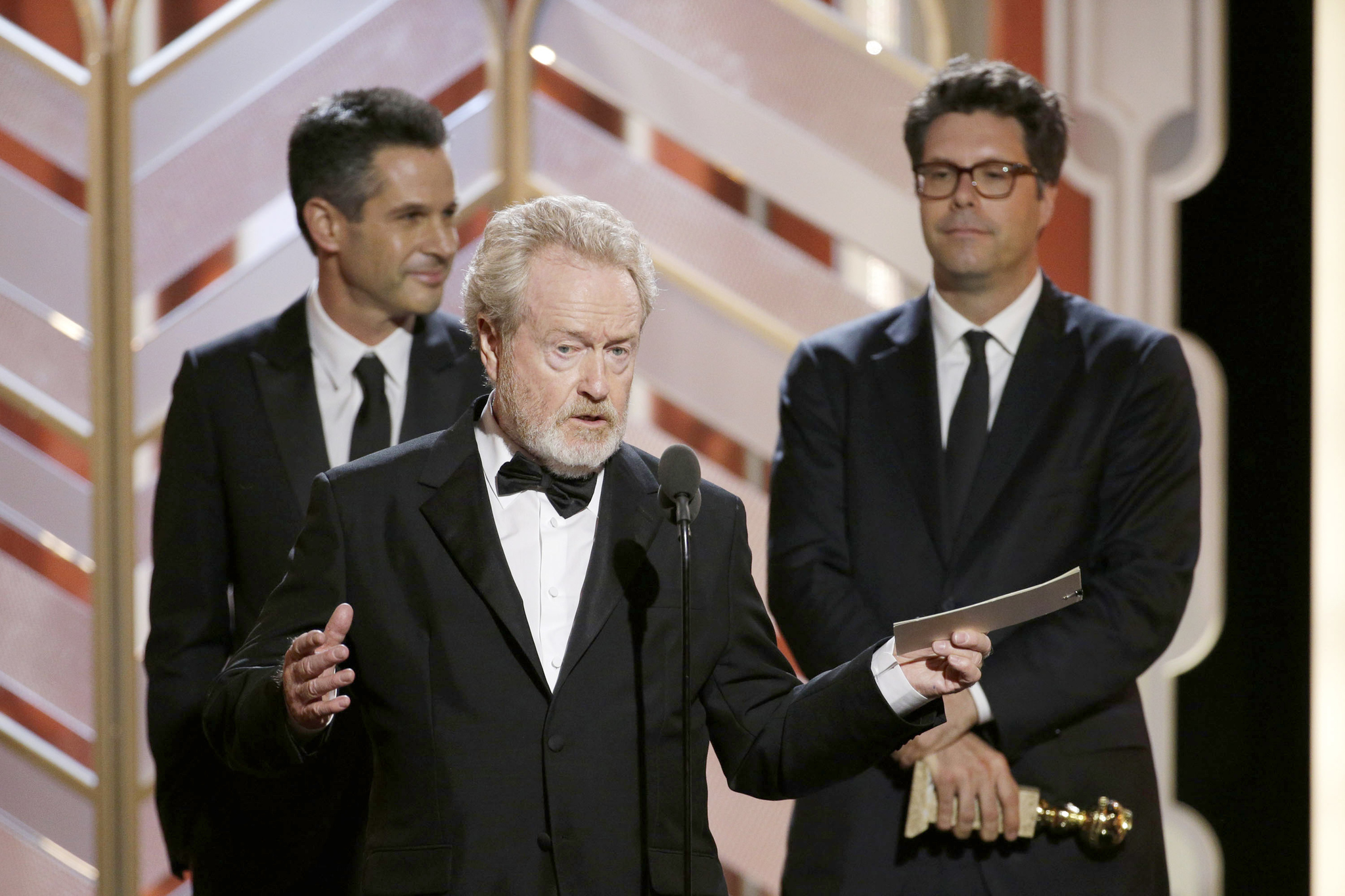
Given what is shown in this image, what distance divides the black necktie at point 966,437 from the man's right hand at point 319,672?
133 cm

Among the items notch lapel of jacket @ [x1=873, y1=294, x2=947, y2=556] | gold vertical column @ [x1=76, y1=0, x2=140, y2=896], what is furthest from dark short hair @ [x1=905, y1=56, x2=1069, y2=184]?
gold vertical column @ [x1=76, y1=0, x2=140, y2=896]

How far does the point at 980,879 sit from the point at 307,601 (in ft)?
4.58

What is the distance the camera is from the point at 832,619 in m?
2.79

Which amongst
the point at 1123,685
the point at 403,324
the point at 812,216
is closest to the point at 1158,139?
the point at 812,216

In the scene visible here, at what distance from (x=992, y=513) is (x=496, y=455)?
3.53ft

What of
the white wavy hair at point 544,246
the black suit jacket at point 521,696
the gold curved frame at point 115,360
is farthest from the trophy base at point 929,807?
the gold curved frame at point 115,360

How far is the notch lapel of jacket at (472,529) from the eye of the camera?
2.07m

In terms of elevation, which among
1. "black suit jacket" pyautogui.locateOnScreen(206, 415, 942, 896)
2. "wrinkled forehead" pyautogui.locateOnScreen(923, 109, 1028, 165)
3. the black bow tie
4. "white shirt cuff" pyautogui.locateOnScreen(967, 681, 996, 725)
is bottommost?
"white shirt cuff" pyautogui.locateOnScreen(967, 681, 996, 725)

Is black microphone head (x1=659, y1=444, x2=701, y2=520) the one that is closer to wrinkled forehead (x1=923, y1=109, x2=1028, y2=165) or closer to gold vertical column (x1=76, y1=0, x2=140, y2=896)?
wrinkled forehead (x1=923, y1=109, x2=1028, y2=165)

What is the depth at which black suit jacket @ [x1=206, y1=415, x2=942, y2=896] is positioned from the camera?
204 cm

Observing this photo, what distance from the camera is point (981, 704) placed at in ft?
8.96

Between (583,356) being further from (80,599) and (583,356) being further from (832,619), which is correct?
(80,599)

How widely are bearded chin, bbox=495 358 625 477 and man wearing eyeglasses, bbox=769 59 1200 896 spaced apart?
809mm

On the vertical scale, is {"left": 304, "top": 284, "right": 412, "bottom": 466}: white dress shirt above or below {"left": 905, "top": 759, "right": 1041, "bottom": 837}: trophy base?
above
